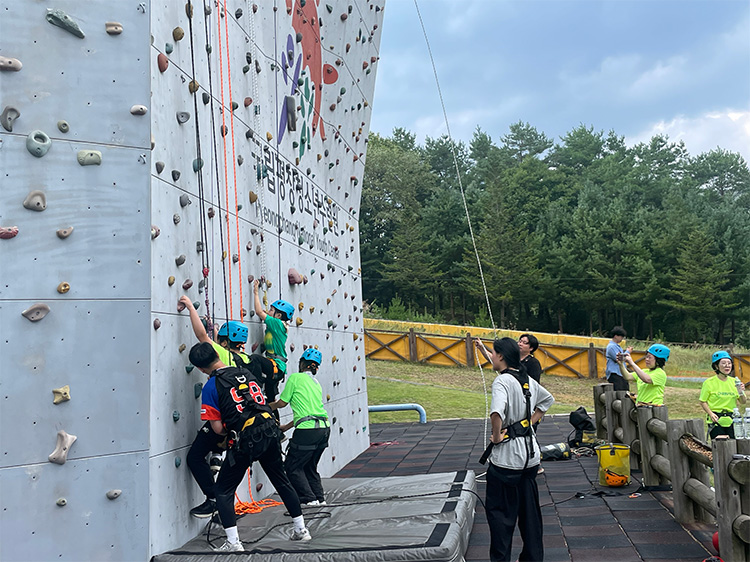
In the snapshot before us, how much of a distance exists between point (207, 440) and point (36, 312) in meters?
1.48

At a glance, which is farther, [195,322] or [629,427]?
[629,427]

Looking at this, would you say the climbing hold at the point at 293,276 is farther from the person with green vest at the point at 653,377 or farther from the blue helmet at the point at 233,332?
the person with green vest at the point at 653,377

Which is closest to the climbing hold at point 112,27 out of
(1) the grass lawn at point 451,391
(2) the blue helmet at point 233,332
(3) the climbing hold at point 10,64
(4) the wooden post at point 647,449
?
(3) the climbing hold at point 10,64

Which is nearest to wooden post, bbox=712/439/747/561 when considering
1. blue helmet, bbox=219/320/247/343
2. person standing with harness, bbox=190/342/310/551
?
person standing with harness, bbox=190/342/310/551

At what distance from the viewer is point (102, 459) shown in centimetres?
441

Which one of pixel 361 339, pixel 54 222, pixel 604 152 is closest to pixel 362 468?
pixel 361 339

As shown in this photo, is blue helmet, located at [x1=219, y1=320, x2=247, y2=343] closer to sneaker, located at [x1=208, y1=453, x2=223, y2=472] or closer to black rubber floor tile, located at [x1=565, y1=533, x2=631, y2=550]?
sneaker, located at [x1=208, y1=453, x2=223, y2=472]

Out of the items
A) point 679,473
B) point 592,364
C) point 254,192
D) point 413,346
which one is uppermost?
point 254,192

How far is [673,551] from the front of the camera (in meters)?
5.23

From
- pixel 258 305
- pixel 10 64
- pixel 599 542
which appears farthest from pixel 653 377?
pixel 10 64

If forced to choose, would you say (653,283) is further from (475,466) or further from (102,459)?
(102,459)

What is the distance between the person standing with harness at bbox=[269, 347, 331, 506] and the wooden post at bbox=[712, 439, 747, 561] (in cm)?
306

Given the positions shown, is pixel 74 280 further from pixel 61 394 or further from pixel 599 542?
pixel 599 542

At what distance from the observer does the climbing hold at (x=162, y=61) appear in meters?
4.82
